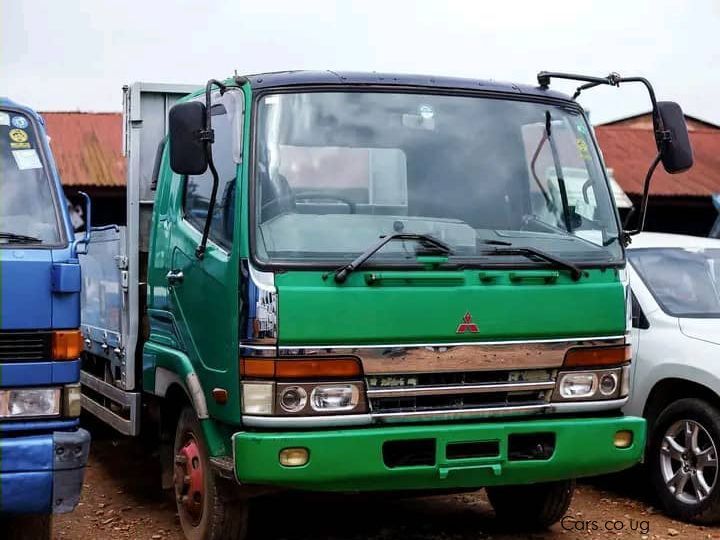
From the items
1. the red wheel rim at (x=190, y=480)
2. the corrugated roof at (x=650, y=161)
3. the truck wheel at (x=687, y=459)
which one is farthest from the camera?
the corrugated roof at (x=650, y=161)

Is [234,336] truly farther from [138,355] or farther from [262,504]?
[262,504]

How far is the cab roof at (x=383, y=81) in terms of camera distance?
4977 mm

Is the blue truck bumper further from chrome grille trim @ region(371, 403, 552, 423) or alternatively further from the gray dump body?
the gray dump body

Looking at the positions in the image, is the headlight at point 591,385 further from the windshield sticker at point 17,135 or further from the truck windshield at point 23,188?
the windshield sticker at point 17,135

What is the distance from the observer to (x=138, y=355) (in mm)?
6125

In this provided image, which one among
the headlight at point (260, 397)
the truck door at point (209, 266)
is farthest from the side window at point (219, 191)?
the headlight at point (260, 397)

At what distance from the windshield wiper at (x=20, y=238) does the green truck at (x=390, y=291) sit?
0.74m

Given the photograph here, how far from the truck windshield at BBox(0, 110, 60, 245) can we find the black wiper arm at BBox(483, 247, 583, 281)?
213 cm

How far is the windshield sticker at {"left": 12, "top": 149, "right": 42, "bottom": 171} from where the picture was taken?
493cm

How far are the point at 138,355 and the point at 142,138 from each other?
1398 mm

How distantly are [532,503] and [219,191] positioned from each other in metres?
2.57

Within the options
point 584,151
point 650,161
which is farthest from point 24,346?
point 650,161

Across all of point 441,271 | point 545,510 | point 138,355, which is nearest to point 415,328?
point 441,271

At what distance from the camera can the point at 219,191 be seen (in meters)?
5.11
